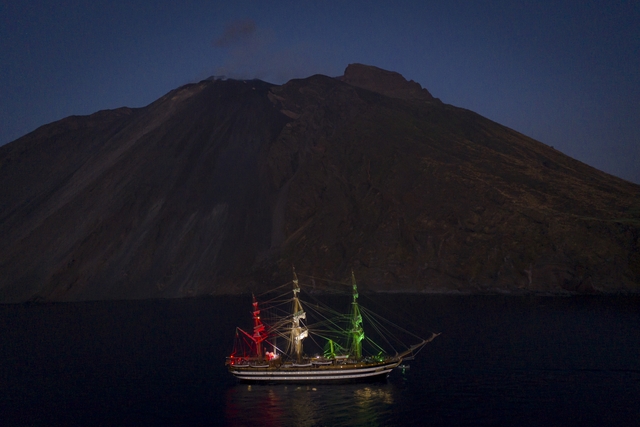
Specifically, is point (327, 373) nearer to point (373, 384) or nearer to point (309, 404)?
point (373, 384)

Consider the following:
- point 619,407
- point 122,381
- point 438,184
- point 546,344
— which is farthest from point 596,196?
point 122,381

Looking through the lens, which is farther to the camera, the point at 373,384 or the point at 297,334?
the point at 297,334

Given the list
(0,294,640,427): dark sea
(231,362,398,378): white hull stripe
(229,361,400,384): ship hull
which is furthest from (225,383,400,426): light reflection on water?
(231,362,398,378): white hull stripe

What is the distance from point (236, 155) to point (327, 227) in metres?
42.2

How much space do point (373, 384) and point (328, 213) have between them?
101 m

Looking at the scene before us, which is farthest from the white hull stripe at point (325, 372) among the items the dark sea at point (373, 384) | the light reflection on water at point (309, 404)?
the dark sea at point (373, 384)

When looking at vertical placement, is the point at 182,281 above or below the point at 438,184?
below

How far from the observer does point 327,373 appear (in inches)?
2249

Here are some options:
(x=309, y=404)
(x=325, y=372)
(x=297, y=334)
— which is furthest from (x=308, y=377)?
(x=309, y=404)

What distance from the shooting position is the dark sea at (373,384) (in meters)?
47.6

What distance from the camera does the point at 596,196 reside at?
149m

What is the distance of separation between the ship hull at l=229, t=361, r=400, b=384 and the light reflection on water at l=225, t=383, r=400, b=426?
2.18 ft

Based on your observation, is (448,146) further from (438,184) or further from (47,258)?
(47,258)

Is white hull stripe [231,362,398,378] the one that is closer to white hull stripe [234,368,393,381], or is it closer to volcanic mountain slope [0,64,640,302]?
white hull stripe [234,368,393,381]
